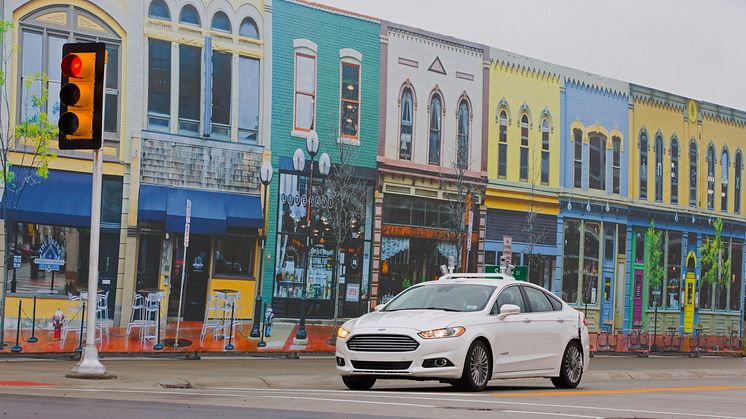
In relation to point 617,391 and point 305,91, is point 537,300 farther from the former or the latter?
point 305,91

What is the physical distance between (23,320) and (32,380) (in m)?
10.9

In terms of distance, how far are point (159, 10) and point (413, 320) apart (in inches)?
613

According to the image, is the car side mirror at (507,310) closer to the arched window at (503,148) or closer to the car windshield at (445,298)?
the car windshield at (445,298)

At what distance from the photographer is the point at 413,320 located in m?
16.0

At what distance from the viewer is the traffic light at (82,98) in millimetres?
15977

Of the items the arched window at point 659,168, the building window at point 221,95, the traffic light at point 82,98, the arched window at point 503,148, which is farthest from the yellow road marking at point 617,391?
the arched window at point 659,168

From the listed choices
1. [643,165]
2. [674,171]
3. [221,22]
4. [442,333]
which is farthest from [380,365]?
[674,171]

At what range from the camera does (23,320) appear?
87.1 ft

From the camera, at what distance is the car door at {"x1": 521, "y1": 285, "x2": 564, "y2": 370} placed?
57.9 ft

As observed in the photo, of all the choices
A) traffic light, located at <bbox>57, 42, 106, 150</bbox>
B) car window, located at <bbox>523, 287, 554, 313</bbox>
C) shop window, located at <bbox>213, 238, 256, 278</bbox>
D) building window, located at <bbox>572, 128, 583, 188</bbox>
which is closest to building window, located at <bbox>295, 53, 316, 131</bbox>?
shop window, located at <bbox>213, 238, 256, 278</bbox>

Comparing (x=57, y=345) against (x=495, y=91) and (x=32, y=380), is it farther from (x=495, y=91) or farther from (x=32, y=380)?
(x=495, y=91)

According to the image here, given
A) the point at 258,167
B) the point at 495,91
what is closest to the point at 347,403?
the point at 258,167

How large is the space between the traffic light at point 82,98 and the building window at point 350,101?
1760cm

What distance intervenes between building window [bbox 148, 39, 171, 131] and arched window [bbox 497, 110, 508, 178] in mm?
12349
